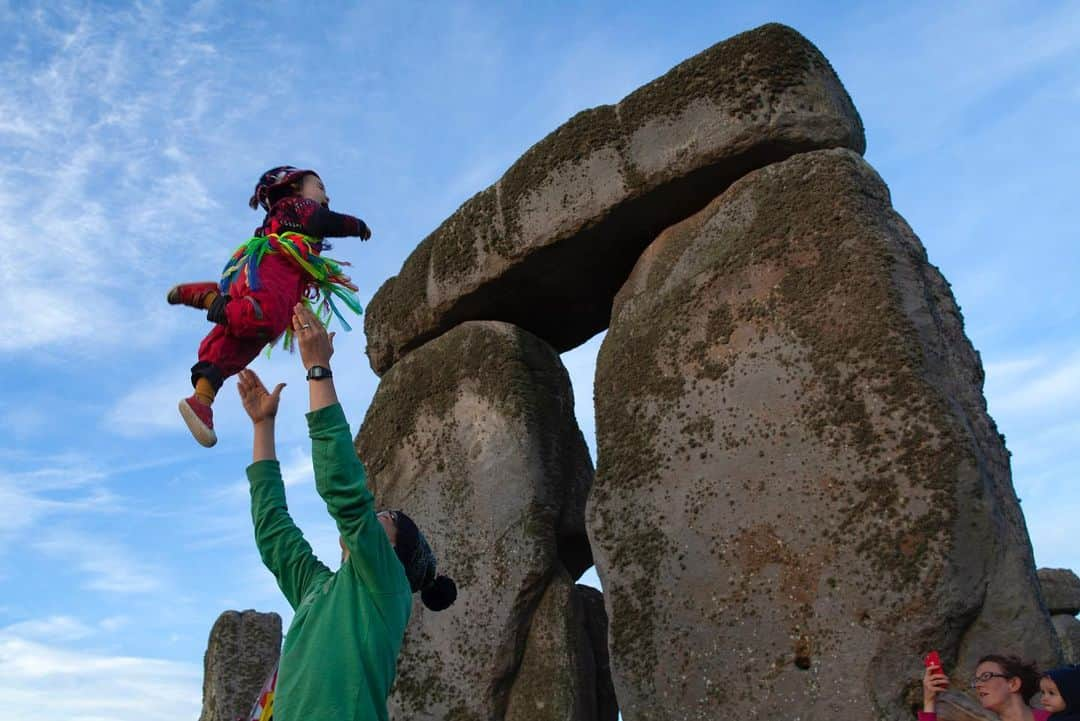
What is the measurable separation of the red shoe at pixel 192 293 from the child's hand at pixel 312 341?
5.20 ft

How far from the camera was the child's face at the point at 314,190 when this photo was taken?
441 centimetres

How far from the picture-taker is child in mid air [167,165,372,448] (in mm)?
4027

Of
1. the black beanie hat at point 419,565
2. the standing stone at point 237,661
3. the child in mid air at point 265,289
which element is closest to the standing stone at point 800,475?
the child in mid air at point 265,289

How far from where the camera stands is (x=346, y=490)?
2387mm

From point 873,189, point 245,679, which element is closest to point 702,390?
point 873,189

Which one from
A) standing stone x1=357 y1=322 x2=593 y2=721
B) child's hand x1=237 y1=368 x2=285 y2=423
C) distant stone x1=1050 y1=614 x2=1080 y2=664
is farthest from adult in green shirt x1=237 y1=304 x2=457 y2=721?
distant stone x1=1050 y1=614 x2=1080 y2=664

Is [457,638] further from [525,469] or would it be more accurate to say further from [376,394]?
[376,394]

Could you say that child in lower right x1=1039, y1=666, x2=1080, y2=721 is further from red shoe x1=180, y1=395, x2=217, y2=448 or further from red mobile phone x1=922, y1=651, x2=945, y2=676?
red shoe x1=180, y1=395, x2=217, y2=448

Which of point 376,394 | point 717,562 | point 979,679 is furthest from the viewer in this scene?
point 376,394

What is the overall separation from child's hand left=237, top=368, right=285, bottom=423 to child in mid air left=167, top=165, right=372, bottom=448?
110 centimetres

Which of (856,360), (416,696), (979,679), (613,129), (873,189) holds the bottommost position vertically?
(979,679)

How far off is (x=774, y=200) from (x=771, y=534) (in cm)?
122

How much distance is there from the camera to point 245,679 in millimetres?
7652

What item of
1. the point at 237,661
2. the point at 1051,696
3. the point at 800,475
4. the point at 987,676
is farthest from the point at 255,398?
the point at 237,661
